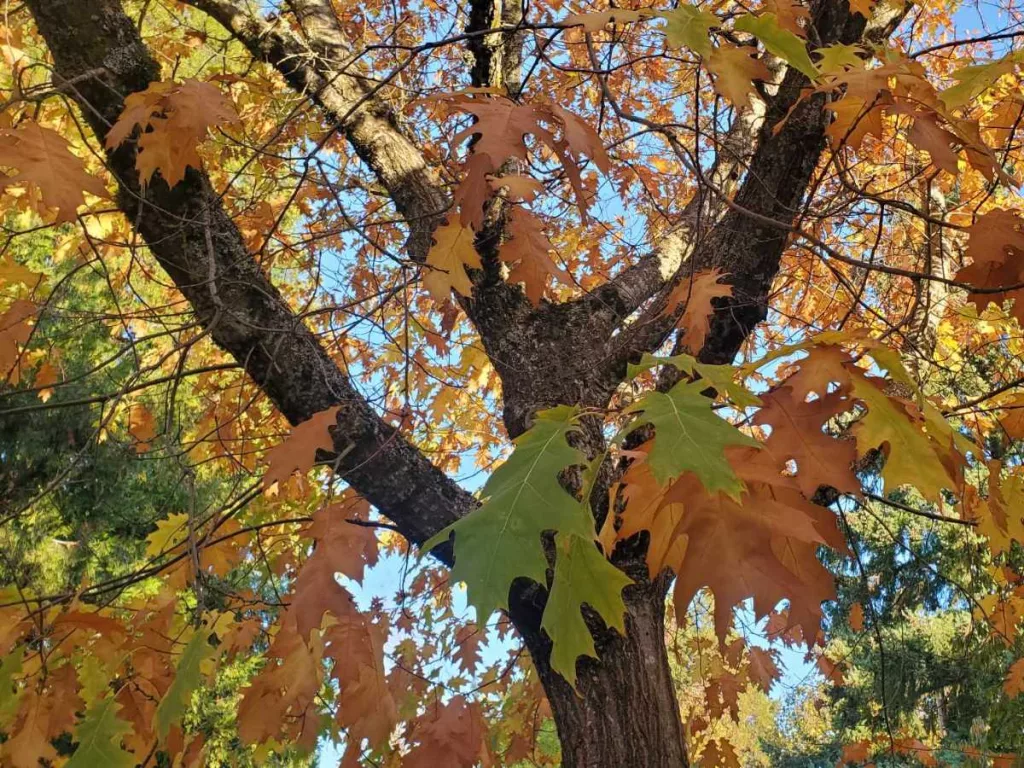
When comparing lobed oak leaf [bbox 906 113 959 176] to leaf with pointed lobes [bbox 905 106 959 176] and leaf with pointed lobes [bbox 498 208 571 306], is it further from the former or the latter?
leaf with pointed lobes [bbox 498 208 571 306]

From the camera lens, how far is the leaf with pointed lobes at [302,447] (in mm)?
1616

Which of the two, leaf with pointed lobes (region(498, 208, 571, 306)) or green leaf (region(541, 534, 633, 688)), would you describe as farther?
leaf with pointed lobes (region(498, 208, 571, 306))

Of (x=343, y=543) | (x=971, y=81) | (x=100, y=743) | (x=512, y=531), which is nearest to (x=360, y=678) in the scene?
(x=343, y=543)

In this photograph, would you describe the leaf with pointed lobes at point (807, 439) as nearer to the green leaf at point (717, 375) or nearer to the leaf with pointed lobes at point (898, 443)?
the leaf with pointed lobes at point (898, 443)

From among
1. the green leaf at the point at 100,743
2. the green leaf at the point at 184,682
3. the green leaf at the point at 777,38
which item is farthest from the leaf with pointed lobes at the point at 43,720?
the green leaf at the point at 777,38

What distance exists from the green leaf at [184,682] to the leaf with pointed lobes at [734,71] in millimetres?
1459

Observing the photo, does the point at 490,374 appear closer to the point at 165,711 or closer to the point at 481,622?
the point at 165,711

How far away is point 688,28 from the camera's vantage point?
135 cm

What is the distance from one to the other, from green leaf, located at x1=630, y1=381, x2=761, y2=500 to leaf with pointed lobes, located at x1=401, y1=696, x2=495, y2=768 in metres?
1.31

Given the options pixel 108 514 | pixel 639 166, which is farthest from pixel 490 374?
pixel 108 514

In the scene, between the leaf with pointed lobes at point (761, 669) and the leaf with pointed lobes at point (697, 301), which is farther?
the leaf with pointed lobes at point (761, 669)

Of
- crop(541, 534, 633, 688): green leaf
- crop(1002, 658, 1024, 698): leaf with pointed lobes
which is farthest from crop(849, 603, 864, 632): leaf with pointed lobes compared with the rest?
crop(541, 534, 633, 688): green leaf

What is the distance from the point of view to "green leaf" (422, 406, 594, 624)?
1029 millimetres

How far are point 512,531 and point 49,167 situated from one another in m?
1.34
